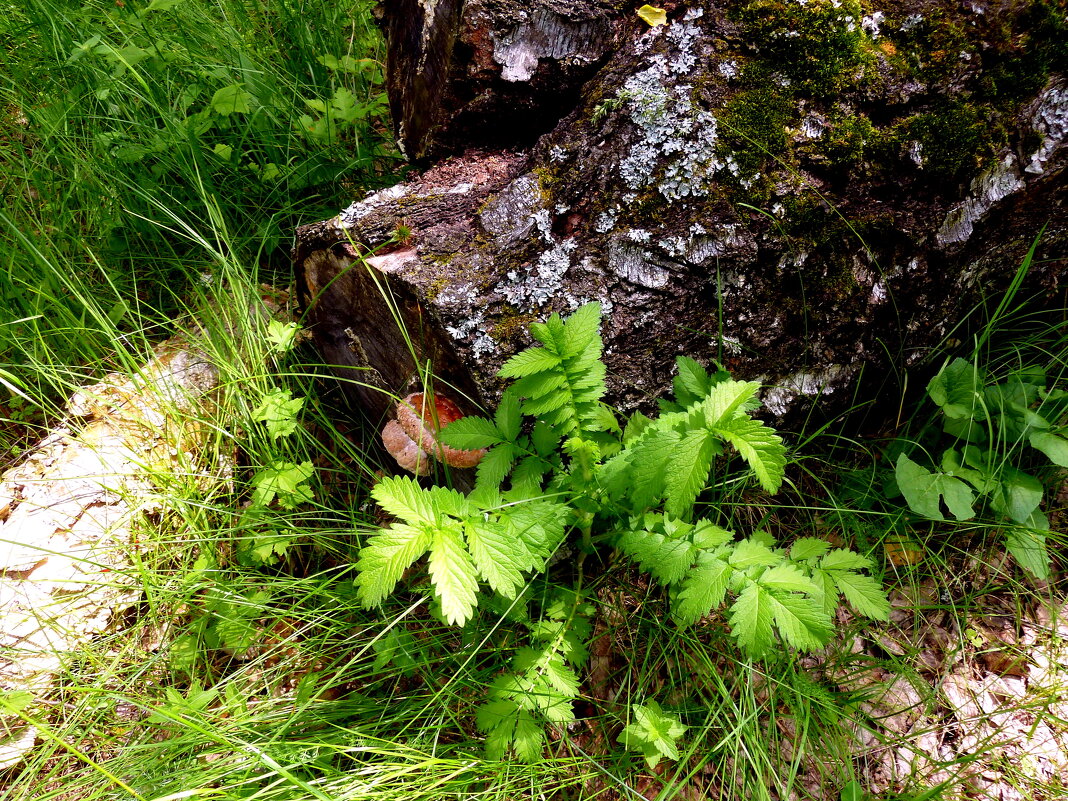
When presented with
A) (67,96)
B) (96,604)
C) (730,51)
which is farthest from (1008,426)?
(67,96)

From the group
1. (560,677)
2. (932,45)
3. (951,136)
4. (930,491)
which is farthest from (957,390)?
(560,677)

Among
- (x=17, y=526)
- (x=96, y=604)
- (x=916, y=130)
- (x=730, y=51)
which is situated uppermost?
(x=730, y=51)

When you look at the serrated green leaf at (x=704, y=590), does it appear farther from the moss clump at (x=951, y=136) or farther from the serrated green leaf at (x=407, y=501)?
the moss clump at (x=951, y=136)

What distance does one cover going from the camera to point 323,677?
1.95 meters

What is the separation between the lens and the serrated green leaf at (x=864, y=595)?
1518 mm

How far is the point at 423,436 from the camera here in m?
1.87

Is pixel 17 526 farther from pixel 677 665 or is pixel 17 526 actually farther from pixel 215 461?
pixel 677 665

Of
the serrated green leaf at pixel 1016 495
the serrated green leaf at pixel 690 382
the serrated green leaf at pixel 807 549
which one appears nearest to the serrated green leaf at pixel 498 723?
the serrated green leaf at pixel 807 549

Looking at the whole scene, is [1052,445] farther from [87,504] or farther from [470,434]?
[87,504]

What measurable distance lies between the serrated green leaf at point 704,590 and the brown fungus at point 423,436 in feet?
2.36

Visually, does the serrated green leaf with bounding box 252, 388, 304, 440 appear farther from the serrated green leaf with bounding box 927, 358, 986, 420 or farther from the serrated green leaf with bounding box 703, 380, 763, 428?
the serrated green leaf with bounding box 927, 358, 986, 420

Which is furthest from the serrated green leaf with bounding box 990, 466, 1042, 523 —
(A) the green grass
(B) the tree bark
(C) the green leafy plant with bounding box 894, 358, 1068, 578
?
(B) the tree bark

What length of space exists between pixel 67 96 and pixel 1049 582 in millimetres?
4425

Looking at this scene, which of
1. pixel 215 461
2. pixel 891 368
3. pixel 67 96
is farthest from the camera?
pixel 67 96
